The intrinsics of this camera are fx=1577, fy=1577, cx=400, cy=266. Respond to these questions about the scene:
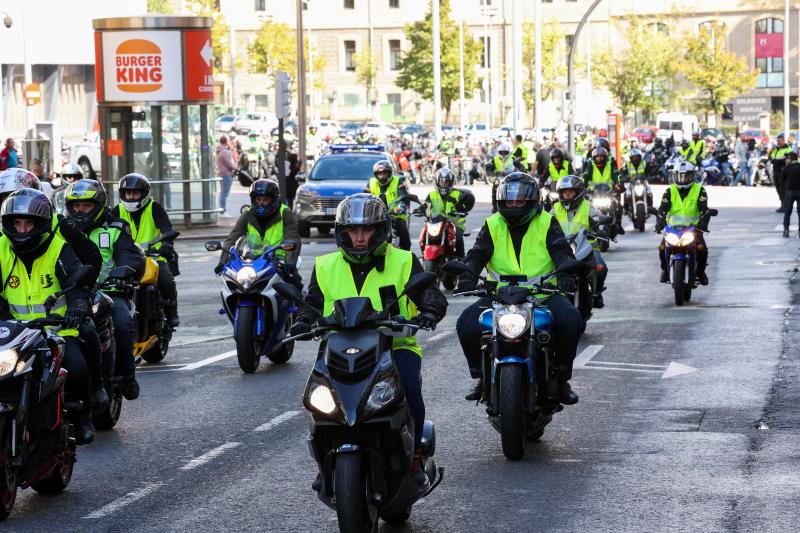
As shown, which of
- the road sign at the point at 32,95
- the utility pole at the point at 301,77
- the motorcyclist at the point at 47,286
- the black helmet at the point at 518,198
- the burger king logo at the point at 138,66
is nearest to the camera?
the motorcyclist at the point at 47,286

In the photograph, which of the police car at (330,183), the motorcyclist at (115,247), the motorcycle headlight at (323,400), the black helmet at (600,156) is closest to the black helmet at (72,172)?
the motorcyclist at (115,247)

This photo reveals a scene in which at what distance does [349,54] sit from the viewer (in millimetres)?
101625

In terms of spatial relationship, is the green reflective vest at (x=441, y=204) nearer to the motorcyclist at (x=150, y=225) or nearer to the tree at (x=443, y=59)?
the motorcyclist at (x=150, y=225)

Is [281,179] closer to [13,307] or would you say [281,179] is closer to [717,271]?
[717,271]

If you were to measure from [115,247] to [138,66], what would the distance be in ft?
64.0

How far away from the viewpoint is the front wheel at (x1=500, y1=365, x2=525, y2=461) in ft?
29.6

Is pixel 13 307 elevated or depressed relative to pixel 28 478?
elevated

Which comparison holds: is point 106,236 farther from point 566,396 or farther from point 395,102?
point 395,102

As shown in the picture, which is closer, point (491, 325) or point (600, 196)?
point (491, 325)

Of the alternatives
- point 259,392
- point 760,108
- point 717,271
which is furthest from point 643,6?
point 259,392

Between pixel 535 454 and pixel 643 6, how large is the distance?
86952 mm

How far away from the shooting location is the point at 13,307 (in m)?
8.71

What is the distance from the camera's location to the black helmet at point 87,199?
36.0 ft

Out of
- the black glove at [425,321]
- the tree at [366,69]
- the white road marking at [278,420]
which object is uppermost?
the tree at [366,69]
